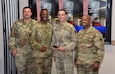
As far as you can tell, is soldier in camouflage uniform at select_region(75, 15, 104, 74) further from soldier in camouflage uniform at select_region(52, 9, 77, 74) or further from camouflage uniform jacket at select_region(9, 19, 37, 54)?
camouflage uniform jacket at select_region(9, 19, 37, 54)

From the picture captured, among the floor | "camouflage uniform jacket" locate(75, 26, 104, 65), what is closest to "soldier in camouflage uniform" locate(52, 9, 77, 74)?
"camouflage uniform jacket" locate(75, 26, 104, 65)

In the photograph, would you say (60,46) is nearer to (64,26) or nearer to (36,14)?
(64,26)

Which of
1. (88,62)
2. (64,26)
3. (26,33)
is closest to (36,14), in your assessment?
(26,33)

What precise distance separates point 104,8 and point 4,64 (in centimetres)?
224

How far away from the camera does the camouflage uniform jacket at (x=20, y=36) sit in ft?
12.0

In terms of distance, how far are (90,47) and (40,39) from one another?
87cm

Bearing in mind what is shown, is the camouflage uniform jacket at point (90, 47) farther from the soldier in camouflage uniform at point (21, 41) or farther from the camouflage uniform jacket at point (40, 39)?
the soldier in camouflage uniform at point (21, 41)

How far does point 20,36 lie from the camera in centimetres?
365

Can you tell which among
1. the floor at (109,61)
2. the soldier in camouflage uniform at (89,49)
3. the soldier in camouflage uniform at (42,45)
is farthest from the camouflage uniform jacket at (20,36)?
the floor at (109,61)

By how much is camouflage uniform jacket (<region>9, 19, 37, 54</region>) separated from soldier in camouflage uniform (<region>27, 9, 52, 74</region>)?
0.10 meters

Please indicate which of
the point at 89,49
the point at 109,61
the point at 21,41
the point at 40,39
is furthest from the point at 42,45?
the point at 109,61

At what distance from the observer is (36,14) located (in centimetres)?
432

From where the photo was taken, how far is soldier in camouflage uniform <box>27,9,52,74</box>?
11.9 feet

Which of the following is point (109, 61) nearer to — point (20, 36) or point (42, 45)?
point (42, 45)
